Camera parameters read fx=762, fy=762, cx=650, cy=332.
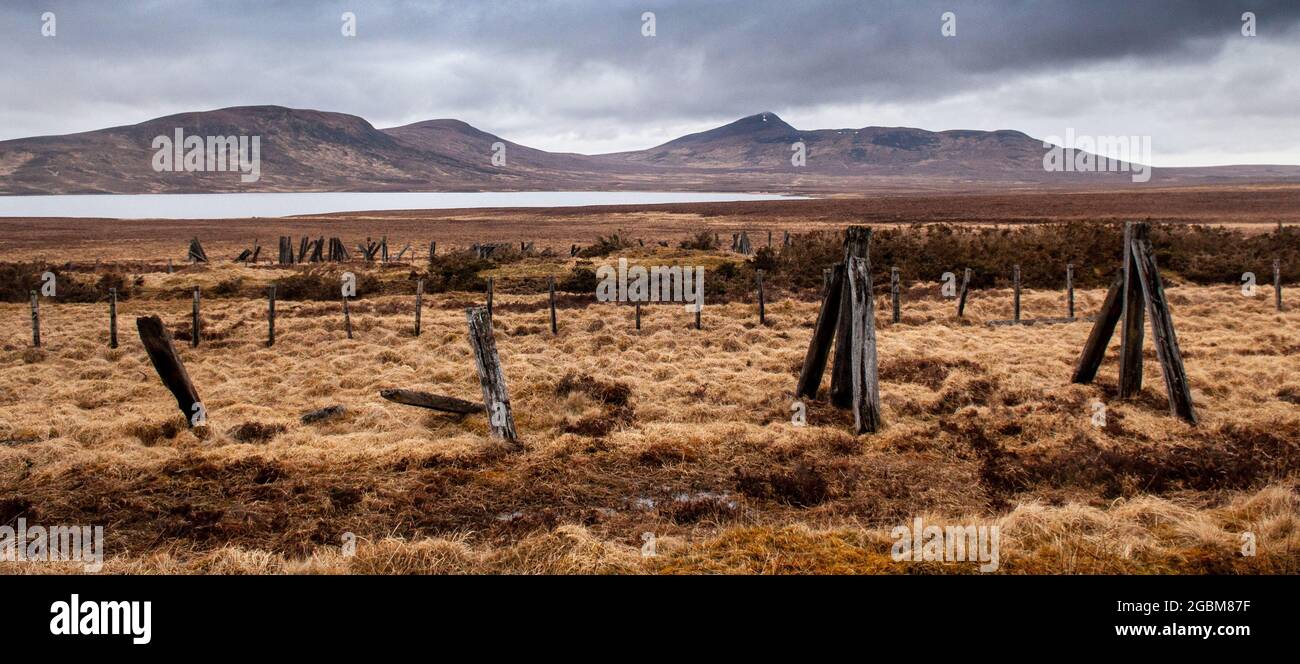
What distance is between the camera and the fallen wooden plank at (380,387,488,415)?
1177cm

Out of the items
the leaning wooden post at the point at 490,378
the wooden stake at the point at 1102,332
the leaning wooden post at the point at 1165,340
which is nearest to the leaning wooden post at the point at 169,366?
the leaning wooden post at the point at 490,378

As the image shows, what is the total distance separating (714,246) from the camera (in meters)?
42.2

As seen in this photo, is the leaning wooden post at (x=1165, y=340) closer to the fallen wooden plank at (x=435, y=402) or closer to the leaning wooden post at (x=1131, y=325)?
the leaning wooden post at (x=1131, y=325)

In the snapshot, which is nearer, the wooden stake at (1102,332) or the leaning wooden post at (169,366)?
the leaning wooden post at (169,366)

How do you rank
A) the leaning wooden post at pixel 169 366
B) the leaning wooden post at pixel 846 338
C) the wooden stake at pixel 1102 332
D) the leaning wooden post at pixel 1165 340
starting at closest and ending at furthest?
the leaning wooden post at pixel 1165 340 < the leaning wooden post at pixel 169 366 < the leaning wooden post at pixel 846 338 < the wooden stake at pixel 1102 332

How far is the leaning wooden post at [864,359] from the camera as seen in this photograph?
442 inches

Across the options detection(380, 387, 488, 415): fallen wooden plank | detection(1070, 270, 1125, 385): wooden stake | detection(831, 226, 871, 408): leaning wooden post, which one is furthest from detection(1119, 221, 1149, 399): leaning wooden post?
detection(380, 387, 488, 415): fallen wooden plank

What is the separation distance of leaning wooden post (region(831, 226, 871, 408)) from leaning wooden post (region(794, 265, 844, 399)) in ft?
0.47

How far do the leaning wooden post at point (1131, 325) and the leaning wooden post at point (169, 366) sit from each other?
47.3 ft

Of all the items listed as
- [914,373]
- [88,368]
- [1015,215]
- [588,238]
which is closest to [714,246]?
[588,238]

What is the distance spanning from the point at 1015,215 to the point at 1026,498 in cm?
7517

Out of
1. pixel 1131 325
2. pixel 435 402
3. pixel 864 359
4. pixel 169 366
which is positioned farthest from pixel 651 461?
pixel 1131 325

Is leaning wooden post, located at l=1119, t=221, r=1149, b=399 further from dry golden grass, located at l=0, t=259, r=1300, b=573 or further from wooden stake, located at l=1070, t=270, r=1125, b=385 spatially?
dry golden grass, located at l=0, t=259, r=1300, b=573
